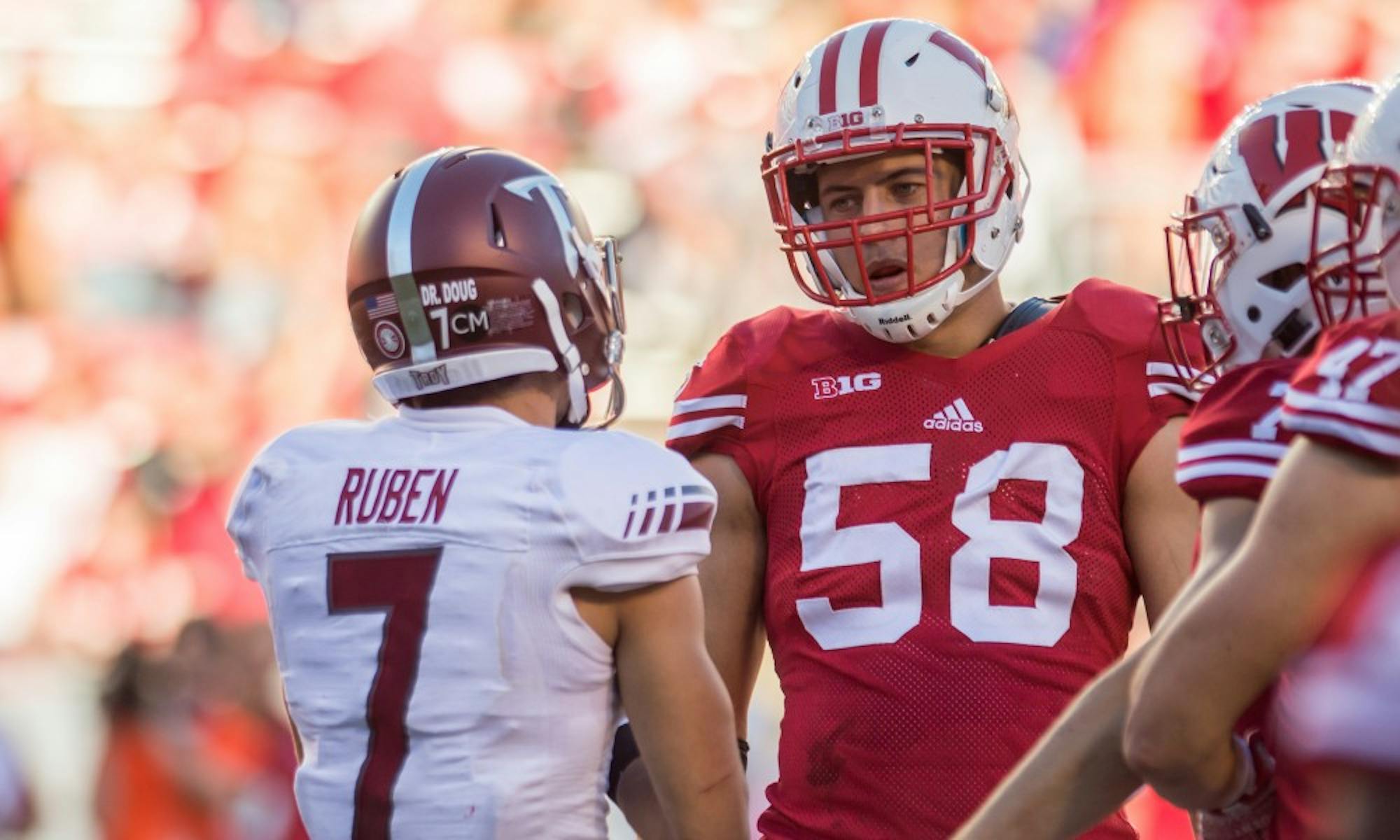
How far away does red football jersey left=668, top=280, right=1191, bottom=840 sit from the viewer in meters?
2.36

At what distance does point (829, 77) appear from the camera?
2.60 metres

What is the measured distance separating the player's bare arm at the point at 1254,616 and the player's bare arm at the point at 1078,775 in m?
0.05

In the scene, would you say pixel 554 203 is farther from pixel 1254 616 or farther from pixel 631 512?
pixel 1254 616

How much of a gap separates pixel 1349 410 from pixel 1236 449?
29 centimetres

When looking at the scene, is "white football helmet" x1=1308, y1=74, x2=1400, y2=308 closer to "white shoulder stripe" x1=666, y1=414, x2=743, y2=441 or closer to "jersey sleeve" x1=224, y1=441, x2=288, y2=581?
"white shoulder stripe" x1=666, y1=414, x2=743, y2=441

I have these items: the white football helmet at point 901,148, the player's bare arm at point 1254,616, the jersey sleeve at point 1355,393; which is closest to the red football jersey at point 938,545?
the white football helmet at point 901,148

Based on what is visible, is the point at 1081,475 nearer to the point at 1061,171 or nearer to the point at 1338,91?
the point at 1338,91

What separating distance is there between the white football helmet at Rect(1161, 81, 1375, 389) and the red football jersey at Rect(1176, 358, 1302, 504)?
0.16 meters

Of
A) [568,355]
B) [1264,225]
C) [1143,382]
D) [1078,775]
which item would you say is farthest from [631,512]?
[1143,382]

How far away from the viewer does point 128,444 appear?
6.86 meters

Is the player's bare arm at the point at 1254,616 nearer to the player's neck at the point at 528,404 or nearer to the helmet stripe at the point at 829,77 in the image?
the player's neck at the point at 528,404

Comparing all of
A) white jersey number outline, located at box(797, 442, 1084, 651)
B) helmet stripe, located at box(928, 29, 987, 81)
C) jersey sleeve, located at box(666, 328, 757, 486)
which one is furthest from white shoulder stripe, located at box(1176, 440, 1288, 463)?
helmet stripe, located at box(928, 29, 987, 81)

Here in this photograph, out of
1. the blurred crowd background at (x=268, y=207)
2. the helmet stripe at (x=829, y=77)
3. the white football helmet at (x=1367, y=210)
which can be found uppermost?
the helmet stripe at (x=829, y=77)

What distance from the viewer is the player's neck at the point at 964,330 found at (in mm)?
2562
